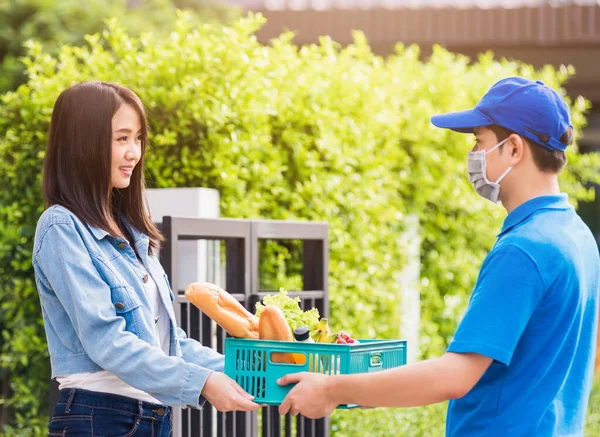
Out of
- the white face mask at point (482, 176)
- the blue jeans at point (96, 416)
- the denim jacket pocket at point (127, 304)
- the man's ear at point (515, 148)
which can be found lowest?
the blue jeans at point (96, 416)

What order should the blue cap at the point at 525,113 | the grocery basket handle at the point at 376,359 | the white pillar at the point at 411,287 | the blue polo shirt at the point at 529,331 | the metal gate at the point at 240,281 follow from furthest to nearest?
1. the white pillar at the point at 411,287
2. the metal gate at the point at 240,281
3. the grocery basket handle at the point at 376,359
4. the blue cap at the point at 525,113
5. the blue polo shirt at the point at 529,331

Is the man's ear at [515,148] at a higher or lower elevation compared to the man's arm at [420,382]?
higher

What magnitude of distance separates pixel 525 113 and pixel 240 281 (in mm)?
→ 2294

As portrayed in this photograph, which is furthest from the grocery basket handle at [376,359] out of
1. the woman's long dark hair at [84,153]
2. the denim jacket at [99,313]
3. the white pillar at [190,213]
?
the white pillar at [190,213]

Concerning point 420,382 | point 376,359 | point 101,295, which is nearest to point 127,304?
point 101,295

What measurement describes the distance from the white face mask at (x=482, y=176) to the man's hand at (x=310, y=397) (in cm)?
67

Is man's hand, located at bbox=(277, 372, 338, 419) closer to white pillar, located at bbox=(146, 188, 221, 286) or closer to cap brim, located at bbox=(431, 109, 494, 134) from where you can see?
cap brim, located at bbox=(431, 109, 494, 134)

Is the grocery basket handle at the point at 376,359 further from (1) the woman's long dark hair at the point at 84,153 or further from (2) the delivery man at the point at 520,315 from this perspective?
(1) the woman's long dark hair at the point at 84,153

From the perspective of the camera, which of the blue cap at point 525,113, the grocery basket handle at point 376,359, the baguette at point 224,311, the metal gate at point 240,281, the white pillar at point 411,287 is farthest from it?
the white pillar at point 411,287

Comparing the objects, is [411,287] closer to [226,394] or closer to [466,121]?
[226,394]

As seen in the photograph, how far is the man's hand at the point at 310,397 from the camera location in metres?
2.72

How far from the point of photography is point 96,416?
2.88m

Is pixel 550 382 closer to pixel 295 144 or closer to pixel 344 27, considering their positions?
pixel 295 144

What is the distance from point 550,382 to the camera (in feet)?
8.13
